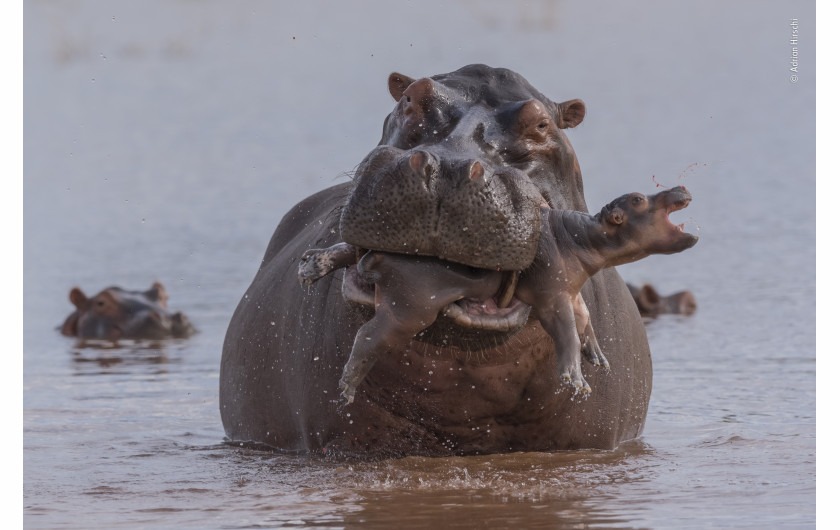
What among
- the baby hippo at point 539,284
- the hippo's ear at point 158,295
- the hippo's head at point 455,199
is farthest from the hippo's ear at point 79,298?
the baby hippo at point 539,284

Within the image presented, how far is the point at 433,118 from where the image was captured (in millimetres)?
5344

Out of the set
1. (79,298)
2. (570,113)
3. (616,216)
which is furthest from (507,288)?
(79,298)

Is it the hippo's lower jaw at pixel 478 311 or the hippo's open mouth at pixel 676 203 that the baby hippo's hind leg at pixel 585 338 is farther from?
the hippo's open mouth at pixel 676 203

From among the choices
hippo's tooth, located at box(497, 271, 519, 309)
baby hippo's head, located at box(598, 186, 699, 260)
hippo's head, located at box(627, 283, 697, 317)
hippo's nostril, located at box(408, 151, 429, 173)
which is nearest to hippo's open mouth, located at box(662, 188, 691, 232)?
baby hippo's head, located at box(598, 186, 699, 260)

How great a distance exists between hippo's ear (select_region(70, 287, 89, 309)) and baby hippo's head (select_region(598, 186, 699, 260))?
746cm

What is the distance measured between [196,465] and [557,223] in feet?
7.58

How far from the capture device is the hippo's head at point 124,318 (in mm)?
10859

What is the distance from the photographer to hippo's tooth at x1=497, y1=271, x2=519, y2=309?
4.68 meters

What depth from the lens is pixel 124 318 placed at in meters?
11.1

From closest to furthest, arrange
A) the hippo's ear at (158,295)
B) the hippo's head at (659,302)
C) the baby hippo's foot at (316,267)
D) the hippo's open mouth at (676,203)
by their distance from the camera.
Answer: the hippo's open mouth at (676,203) → the baby hippo's foot at (316,267) → the hippo's ear at (158,295) → the hippo's head at (659,302)

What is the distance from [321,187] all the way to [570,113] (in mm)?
15038

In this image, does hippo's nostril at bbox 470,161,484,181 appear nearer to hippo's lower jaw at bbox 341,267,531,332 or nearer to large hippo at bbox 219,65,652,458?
large hippo at bbox 219,65,652,458

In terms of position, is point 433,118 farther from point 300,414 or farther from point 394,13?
point 394,13

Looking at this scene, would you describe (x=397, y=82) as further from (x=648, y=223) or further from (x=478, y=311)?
(x=648, y=223)
